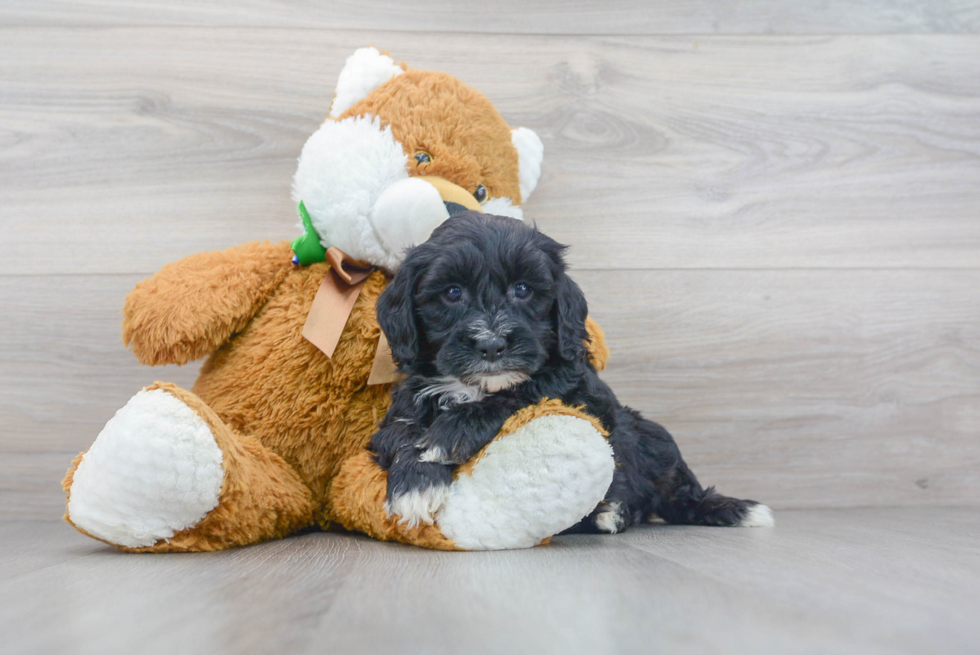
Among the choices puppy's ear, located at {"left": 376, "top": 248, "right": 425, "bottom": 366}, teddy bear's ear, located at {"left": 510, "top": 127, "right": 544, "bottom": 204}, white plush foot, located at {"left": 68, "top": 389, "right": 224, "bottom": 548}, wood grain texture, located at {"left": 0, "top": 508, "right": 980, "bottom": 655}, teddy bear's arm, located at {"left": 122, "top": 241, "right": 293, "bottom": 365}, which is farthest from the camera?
teddy bear's ear, located at {"left": 510, "top": 127, "right": 544, "bottom": 204}

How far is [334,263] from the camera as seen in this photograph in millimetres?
1448

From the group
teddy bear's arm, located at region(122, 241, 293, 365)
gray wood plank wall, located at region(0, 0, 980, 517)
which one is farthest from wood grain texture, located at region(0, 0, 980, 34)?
teddy bear's arm, located at region(122, 241, 293, 365)

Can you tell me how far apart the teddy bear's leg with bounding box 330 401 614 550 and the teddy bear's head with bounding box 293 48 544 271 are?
0.45 metres

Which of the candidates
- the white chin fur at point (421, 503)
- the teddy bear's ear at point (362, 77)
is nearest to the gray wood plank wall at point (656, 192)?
the teddy bear's ear at point (362, 77)

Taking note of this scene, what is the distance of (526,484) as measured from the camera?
1117 mm

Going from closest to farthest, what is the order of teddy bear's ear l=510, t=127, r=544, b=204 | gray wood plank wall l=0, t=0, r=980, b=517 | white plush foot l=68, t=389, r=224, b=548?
white plush foot l=68, t=389, r=224, b=548
teddy bear's ear l=510, t=127, r=544, b=204
gray wood plank wall l=0, t=0, r=980, b=517

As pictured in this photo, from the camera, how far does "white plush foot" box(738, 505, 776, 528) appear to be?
4.91 ft

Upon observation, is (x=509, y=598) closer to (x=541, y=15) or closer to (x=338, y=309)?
(x=338, y=309)

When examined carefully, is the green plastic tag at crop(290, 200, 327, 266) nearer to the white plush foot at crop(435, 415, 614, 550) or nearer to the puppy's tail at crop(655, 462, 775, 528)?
the white plush foot at crop(435, 415, 614, 550)

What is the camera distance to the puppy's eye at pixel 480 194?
1.48 metres

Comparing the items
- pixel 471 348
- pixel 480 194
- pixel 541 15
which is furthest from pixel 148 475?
pixel 541 15

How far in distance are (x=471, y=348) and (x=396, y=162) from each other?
49 centimetres

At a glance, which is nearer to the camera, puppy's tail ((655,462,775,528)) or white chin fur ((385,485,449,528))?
white chin fur ((385,485,449,528))

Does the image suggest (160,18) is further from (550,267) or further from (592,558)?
(592,558)
